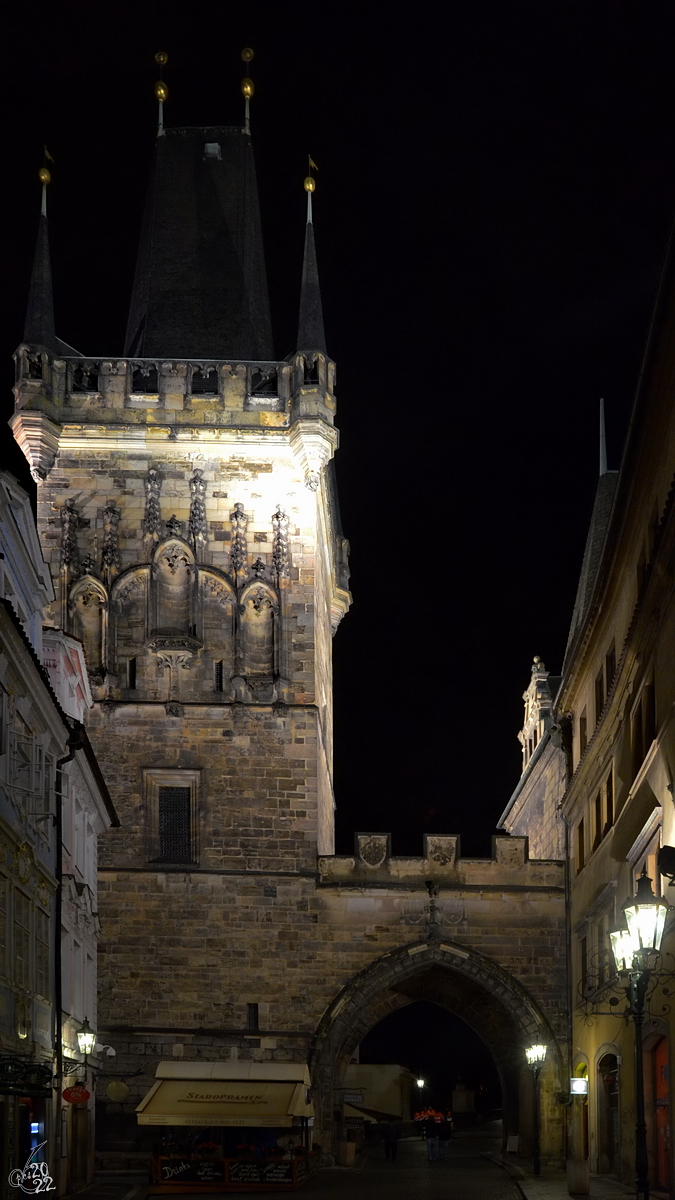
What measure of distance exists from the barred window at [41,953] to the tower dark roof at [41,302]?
17.8 metres

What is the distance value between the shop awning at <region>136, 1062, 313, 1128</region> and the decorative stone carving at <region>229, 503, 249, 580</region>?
31.9 feet

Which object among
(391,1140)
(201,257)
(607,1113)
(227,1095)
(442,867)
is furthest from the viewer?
(201,257)

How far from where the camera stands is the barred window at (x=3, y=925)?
18.9 meters

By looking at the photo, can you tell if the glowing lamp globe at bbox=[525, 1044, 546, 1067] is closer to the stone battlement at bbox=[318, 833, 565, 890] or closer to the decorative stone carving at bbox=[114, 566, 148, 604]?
the stone battlement at bbox=[318, 833, 565, 890]

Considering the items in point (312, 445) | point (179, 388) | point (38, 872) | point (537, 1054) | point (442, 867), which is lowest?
point (537, 1054)

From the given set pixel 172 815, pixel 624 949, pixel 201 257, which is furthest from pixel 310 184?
pixel 624 949

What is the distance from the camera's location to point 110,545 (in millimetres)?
36688

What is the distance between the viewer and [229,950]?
114 feet

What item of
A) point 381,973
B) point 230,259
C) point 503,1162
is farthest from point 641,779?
point 230,259

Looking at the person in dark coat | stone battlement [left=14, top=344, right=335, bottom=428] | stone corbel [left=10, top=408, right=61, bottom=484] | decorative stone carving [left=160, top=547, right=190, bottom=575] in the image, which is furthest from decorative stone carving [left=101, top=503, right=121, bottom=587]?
the person in dark coat

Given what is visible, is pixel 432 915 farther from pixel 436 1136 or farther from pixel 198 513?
pixel 198 513

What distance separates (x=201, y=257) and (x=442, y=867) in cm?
1460

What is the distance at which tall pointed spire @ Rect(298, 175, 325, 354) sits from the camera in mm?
38438

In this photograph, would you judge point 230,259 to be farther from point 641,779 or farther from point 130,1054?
point 641,779
